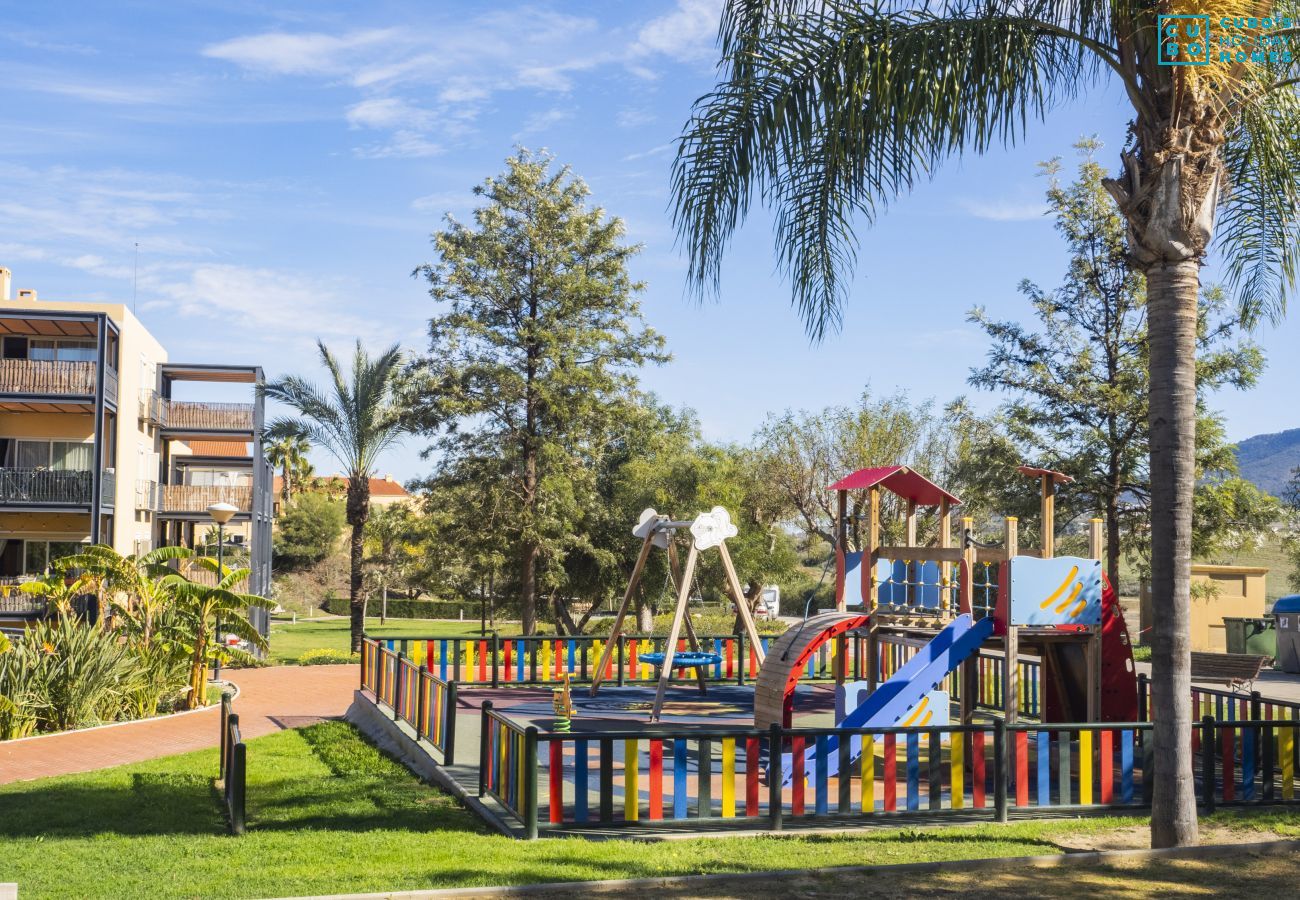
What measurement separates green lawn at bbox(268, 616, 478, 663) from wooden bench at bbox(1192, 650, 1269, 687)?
22.3m

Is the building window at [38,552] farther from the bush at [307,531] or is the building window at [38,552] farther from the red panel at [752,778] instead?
the red panel at [752,778]

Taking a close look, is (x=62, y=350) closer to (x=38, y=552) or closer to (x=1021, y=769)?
(x=38, y=552)

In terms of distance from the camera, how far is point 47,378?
33.6 metres

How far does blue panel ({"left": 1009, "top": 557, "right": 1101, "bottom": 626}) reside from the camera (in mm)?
13383

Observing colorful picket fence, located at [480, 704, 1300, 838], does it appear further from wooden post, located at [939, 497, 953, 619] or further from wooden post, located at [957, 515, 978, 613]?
wooden post, located at [939, 497, 953, 619]

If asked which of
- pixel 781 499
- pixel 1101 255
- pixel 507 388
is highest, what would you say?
pixel 1101 255

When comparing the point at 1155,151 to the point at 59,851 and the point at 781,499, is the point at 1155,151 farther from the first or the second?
the point at 781,499

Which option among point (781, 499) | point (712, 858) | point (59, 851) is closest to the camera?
point (712, 858)

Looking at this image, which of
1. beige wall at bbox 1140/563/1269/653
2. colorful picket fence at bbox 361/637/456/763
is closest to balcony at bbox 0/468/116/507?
colorful picket fence at bbox 361/637/456/763

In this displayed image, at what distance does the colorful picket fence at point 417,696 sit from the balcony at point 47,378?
20.8 meters

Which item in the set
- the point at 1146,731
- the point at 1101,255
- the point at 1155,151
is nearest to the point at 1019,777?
the point at 1146,731

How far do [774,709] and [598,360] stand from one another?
1964 cm

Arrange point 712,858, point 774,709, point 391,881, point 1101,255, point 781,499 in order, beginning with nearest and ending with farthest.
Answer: point 391,881 → point 712,858 → point 774,709 → point 1101,255 → point 781,499

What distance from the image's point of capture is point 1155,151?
859cm
